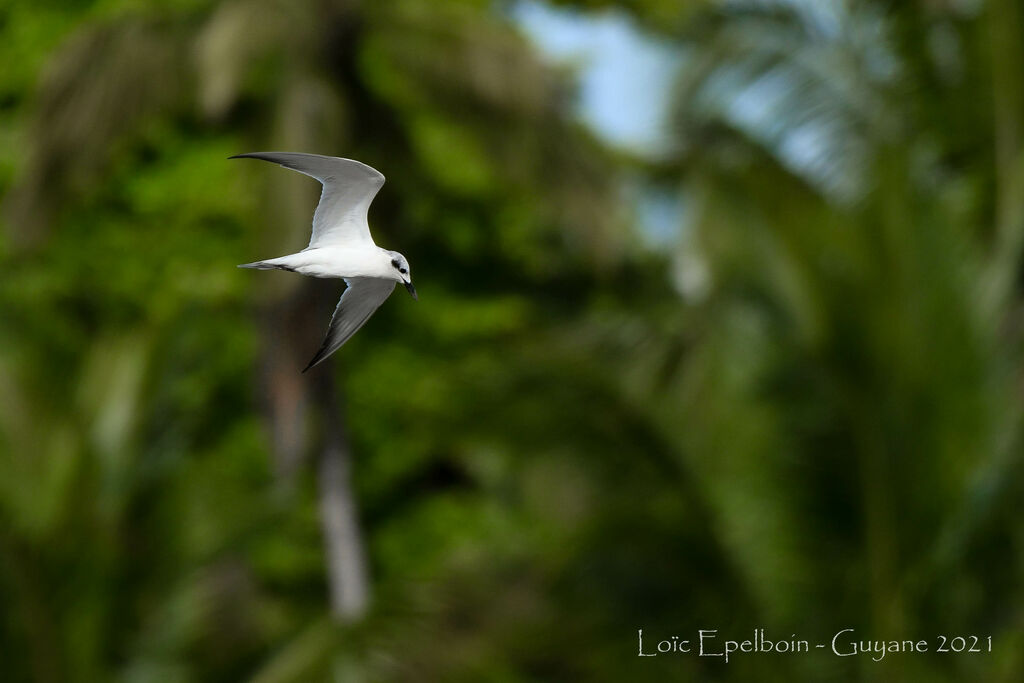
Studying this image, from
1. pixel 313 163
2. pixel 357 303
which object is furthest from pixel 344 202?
pixel 357 303

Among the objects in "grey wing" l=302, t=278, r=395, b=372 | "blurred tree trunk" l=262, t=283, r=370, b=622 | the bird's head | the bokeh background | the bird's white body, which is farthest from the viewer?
"blurred tree trunk" l=262, t=283, r=370, b=622

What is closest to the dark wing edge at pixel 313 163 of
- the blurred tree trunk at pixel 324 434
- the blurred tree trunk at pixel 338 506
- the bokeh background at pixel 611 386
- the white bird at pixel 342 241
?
the white bird at pixel 342 241

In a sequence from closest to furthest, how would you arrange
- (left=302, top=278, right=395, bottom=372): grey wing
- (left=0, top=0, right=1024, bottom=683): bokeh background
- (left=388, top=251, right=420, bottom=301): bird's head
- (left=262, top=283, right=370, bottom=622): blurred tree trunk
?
(left=388, top=251, right=420, bottom=301): bird's head
(left=302, top=278, right=395, bottom=372): grey wing
(left=0, top=0, right=1024, bottom=683): bokeh background
(left=262, top=283, right=370, bottom=622): blurred tree trunk

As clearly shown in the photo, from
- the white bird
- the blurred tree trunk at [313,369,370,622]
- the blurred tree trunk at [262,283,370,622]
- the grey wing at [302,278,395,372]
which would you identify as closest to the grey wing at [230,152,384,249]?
the white bird

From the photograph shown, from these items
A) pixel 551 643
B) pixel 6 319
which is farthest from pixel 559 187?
pixel 551 643

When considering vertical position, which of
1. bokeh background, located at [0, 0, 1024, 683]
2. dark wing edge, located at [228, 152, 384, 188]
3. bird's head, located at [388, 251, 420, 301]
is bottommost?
bird's head, located at [388, 251, 420, 301]

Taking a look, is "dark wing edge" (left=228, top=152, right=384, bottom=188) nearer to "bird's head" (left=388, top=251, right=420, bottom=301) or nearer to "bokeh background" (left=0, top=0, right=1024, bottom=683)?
"bird's head" (left=388, top=251, right=420, bottom=301)

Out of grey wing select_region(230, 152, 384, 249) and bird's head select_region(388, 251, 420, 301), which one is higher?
grey wing select_region(230, 152, 384, 249)

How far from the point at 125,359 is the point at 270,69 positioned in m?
4.17

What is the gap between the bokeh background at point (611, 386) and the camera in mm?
6703

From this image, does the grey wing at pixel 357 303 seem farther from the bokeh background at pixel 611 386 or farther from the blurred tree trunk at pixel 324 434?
the blurred tree trunk at pixel 324 434

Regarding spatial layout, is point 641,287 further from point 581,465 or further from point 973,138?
point 581,465

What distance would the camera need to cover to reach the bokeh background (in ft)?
22.0

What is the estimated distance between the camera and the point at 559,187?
11.3 m
